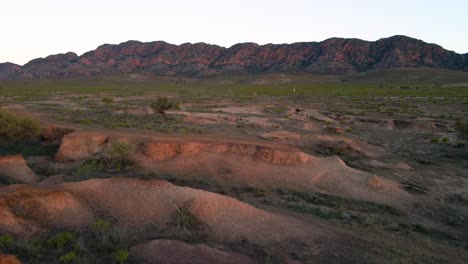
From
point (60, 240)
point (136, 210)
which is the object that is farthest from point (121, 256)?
point (136, 210)

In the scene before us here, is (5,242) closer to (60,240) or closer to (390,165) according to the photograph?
(60,240)

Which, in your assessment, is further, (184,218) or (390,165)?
(390,165)

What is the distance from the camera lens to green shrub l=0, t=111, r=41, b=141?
2211 centimetres

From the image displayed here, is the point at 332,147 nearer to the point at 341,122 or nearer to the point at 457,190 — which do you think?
the point at 457,190

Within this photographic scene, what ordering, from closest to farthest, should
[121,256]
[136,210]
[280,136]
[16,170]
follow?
[121,256], [136,210], [16,170], [280,136]

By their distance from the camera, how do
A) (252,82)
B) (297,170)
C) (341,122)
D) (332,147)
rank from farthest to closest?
(252,82), (341,122), (332,147), (297,170)

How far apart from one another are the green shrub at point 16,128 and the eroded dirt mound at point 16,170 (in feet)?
15.6

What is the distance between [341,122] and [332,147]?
50.1ft

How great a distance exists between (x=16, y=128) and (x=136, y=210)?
15.5 m

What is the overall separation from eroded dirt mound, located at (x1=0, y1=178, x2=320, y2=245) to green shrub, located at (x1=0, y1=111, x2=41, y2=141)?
12.5 meters

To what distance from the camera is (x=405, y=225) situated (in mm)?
12938

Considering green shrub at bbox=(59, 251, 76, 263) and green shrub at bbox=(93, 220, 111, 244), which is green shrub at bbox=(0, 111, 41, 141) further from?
green shrub at bbox=(59, 251, 76, 263)

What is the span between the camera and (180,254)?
9.02m

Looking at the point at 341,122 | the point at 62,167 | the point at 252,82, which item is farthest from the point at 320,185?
the point at 252,82
